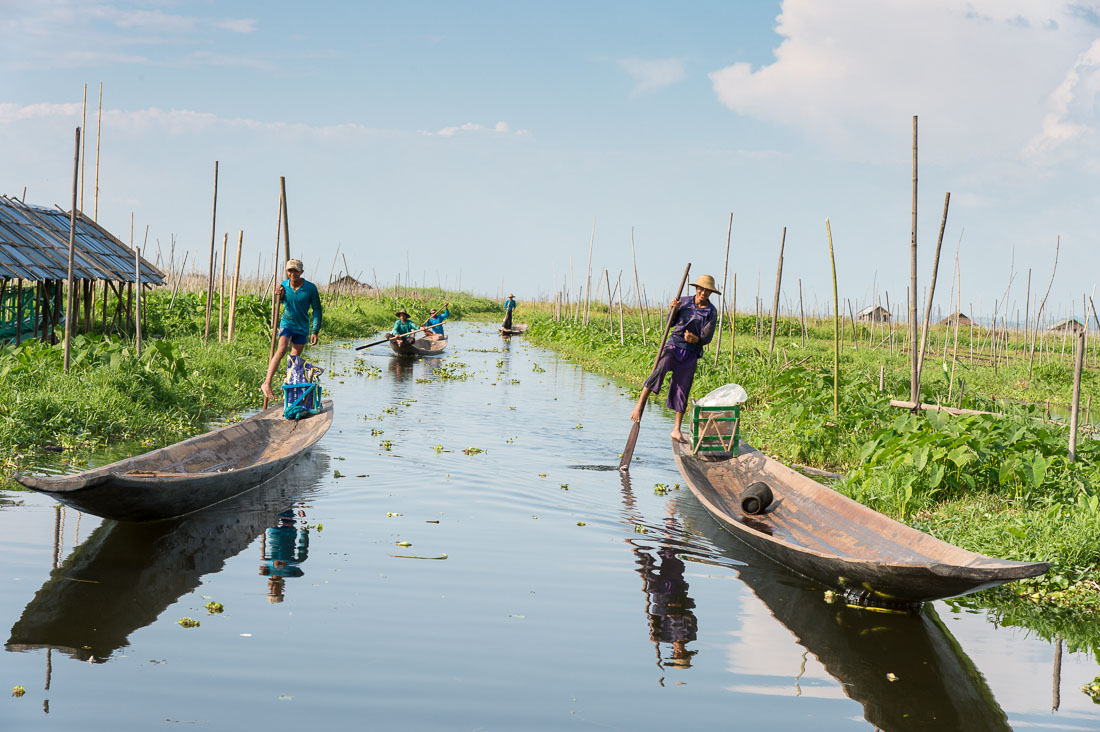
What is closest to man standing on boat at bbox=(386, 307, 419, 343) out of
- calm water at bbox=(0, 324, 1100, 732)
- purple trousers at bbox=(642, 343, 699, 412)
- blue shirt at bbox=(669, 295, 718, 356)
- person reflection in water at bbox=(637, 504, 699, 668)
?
purple trousers at bbox=(642, 343, 699, 412)

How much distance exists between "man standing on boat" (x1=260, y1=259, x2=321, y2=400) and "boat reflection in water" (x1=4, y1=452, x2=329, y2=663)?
3.16m

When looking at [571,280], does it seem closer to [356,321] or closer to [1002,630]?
[356,321]

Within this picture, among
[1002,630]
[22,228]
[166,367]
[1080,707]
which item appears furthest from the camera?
[22,228]

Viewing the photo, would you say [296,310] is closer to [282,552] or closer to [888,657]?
[282,552]

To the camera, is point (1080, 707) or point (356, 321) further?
point (356, 321)

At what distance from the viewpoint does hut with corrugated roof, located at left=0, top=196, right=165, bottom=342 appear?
45.8ft

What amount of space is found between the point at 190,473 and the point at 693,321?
196 inches

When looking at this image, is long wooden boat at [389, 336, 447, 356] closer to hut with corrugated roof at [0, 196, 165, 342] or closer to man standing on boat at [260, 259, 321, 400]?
hut with corrugated roof at [0, 196, 165, 342]

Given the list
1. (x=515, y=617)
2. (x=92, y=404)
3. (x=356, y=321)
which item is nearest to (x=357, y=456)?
(x=92, y=404)

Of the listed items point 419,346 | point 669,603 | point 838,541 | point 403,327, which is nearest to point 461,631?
point 669,603

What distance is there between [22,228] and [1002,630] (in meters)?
15.9

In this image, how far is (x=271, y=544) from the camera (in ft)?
20.1

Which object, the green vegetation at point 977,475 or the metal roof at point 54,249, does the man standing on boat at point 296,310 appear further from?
the green vegetation at point 977,475

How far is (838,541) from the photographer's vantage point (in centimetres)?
624
